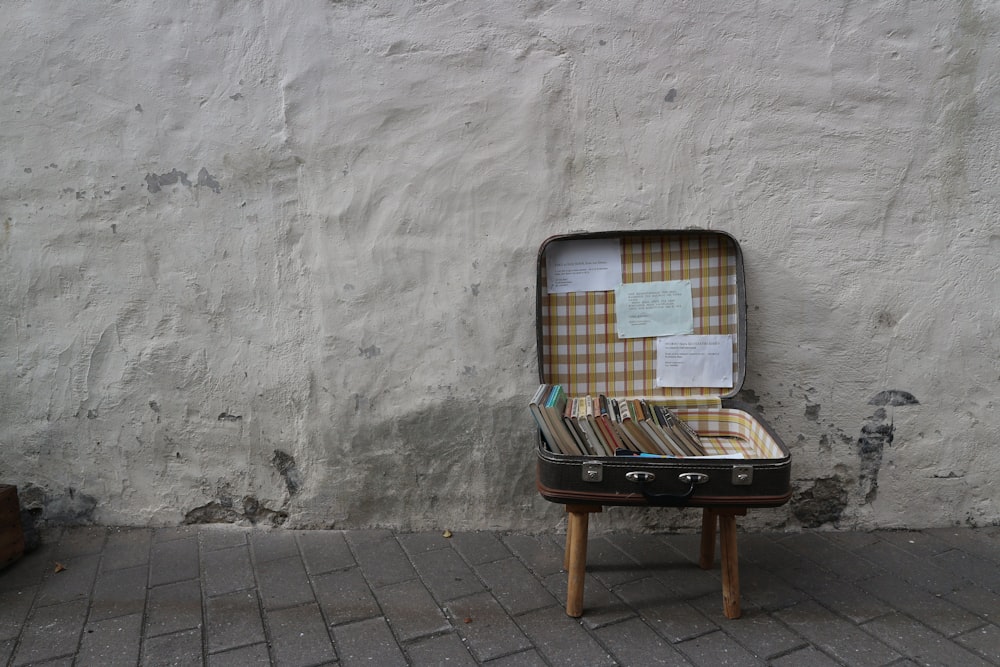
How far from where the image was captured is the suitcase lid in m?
2.94

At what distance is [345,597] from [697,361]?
1.64m

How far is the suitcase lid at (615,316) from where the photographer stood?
9.66ft

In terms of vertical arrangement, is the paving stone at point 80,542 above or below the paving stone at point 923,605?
above

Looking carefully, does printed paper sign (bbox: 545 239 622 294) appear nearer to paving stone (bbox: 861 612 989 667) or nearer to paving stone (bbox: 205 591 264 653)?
paving stone (bbox: 861 612 989 667)

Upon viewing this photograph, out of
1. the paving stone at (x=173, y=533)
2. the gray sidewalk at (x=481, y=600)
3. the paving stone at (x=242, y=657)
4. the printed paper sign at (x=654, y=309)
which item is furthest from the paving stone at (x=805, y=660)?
the paving stone at (x=173, y=533)

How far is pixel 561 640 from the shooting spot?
2.38 m

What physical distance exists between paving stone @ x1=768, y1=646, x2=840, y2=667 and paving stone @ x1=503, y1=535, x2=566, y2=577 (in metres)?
0.89

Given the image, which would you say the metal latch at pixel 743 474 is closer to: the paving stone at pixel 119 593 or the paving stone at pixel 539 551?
the paving stone at pixel 539 551

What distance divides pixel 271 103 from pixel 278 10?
378mm

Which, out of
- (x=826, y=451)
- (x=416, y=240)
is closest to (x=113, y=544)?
(x=416, y=240)

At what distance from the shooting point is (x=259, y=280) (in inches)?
122

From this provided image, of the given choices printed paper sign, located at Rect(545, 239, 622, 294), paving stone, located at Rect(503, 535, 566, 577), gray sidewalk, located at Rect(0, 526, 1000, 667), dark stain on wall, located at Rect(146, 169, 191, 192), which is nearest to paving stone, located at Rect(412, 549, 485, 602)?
gray sidewalk, located at Rect(0, 526, 1000, 667)

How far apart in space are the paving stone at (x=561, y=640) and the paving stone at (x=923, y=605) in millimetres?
914

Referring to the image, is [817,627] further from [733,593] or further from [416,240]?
[416,240]
